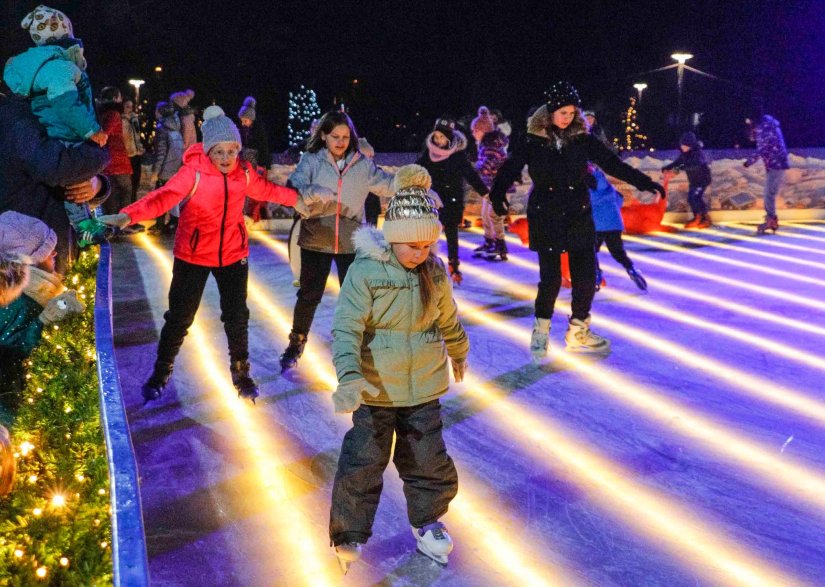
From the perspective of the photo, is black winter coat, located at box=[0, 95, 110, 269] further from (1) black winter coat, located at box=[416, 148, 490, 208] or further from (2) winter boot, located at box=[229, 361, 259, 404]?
(1) black winter coat, located at box=[416, 148, 490, 208]

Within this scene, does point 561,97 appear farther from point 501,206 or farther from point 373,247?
point 373,247

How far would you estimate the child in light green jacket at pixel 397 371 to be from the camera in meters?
3.02

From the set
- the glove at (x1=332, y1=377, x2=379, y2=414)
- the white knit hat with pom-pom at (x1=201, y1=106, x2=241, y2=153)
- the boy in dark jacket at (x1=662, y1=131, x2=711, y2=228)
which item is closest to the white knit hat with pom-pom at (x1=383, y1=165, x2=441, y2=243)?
the glove at (x1=332, y1=377, x2=379, y2=414)

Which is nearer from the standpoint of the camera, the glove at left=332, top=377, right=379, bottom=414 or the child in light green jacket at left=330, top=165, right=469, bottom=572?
the glove at left=332, top=377, right=379, bottom=414

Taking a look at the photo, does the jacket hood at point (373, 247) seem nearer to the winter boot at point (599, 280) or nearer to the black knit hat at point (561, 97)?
the black knit hat at point (561, 97)

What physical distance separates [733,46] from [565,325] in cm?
2267

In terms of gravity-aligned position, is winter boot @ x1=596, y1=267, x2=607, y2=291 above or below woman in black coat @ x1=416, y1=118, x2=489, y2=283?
below

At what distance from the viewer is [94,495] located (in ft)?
7.79

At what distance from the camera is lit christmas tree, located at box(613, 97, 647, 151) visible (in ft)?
74.0

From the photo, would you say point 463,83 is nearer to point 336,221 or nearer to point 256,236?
point 256,236

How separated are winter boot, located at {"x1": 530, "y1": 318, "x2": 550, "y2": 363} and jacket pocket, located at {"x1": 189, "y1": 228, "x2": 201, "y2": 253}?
2.42 metres

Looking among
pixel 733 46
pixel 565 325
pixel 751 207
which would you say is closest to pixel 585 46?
pixel 733 46

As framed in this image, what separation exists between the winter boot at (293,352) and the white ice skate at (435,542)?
2.44m

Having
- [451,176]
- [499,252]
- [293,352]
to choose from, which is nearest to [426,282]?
[293,352]
